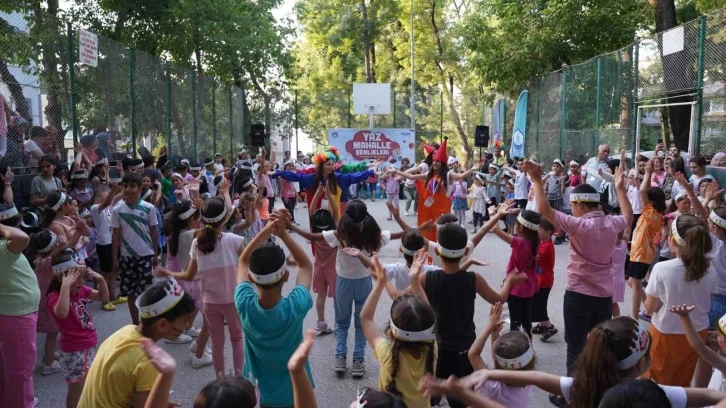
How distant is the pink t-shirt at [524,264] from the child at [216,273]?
8.30ft

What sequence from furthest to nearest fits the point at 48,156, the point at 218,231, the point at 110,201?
the point at 48,156 → the point at 110,201 → the point at 218,231

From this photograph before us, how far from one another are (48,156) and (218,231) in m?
4.34

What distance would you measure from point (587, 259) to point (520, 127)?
16666 millimetres

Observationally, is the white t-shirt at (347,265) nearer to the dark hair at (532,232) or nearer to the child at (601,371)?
the dark hair at (532,232)

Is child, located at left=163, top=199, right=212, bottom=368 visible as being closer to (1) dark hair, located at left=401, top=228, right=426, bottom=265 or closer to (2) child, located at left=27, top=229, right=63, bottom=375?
(2) child, located at left=27, top=229, right=63, bottom=375

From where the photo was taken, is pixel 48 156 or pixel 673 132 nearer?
pixel 48 156

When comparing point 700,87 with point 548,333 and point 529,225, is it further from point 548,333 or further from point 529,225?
point 529,225

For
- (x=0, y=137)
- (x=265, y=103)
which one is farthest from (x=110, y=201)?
(x=265, y=103)

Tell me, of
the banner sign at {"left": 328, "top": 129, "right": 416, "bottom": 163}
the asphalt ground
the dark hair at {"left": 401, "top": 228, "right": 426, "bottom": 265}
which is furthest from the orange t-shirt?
the banner sign at {"left": 328, "top": 129, "right": 416, "bottom": 163}

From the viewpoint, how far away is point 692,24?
10953 millimetres

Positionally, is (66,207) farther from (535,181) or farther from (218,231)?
(535,181)

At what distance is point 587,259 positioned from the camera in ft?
15.9

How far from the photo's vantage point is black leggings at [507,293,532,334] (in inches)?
240

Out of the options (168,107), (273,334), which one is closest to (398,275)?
(273,334)
